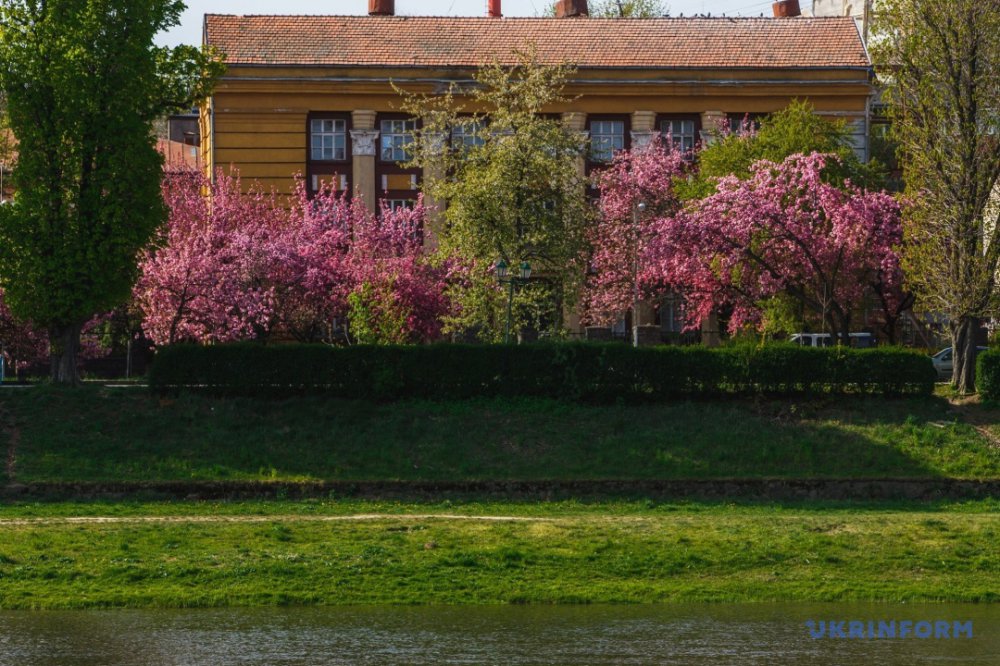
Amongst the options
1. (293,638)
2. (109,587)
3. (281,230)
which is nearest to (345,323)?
(281,230)

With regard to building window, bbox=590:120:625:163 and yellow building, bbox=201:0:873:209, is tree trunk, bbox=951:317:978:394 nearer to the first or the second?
yellow building, bbox=201:0:873:209

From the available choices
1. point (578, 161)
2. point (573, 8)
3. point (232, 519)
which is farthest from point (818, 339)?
point (232, 519)

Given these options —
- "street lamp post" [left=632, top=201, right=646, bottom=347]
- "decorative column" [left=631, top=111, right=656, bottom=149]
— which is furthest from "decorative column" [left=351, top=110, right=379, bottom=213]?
"street lamp post" [left=632, top=201, right=646, bottom=347]

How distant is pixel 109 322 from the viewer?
58.1 metres

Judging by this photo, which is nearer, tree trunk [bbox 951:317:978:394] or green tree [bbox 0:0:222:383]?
green tree [bbox 0:0:222:383]

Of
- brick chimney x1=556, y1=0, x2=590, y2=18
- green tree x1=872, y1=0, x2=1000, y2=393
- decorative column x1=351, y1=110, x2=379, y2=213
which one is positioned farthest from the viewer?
brick chimney x1=556, y1=0, x2=590, y2=18

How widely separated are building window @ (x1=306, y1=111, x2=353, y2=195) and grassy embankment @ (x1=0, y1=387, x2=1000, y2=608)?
22267 mm

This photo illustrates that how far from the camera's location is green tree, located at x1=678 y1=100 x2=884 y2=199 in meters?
58.1

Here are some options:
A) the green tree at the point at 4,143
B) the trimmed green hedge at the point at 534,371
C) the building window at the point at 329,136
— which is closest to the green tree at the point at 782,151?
the building window at the point at 329,136

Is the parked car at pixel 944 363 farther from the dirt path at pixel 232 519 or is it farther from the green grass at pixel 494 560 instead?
the dirt path at pixel 232 519

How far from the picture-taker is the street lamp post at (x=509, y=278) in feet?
157

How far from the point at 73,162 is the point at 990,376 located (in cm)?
2595

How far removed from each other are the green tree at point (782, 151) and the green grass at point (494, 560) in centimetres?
2680

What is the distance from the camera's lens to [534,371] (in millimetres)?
43625
